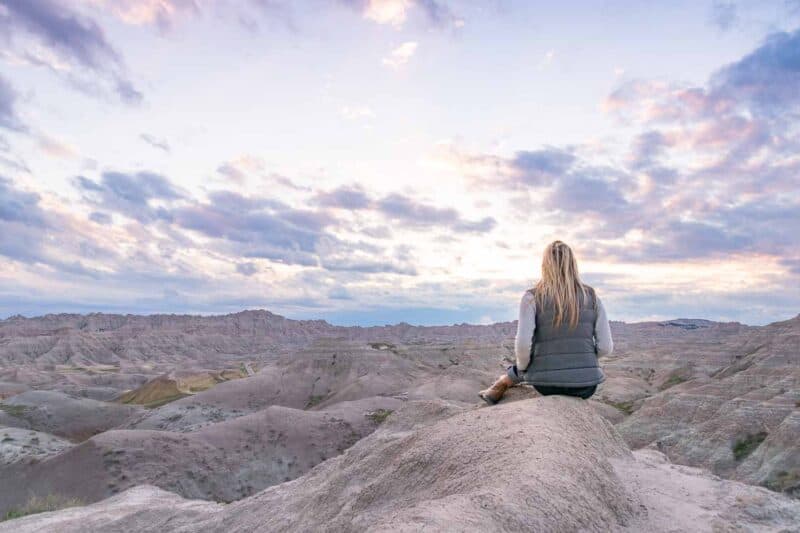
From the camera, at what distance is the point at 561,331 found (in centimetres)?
673

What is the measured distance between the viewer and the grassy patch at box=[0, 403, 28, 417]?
182 feet

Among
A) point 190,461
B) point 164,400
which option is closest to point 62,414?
point 164,400

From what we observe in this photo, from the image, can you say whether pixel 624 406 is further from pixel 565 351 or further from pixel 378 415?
pixel 565 351

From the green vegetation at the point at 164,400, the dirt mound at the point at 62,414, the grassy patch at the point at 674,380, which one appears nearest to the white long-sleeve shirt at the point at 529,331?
the dirt mound at the point at 62,414

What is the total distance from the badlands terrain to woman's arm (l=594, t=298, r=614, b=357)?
0.84 metres

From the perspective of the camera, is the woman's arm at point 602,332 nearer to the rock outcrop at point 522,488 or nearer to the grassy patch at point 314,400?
the rock outcrop at point 522,488

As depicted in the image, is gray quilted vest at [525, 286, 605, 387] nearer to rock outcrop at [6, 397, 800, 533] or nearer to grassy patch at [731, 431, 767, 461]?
rock outcrop at [6, 397, 800, 533]

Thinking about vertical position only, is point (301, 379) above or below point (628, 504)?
below

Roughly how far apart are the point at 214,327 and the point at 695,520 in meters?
204

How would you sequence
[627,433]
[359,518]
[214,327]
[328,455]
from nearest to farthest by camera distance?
[359,518] < [328,455] < [627,433] < [214,327]

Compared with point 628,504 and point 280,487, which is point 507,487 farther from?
point 280,487

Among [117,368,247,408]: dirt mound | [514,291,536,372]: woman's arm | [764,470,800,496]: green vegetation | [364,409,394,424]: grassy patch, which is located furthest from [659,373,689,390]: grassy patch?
[514,291,536,372]: woman's arm

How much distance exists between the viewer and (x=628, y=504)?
5051mm

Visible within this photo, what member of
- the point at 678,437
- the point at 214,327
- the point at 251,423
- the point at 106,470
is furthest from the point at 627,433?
the point at 214,327
